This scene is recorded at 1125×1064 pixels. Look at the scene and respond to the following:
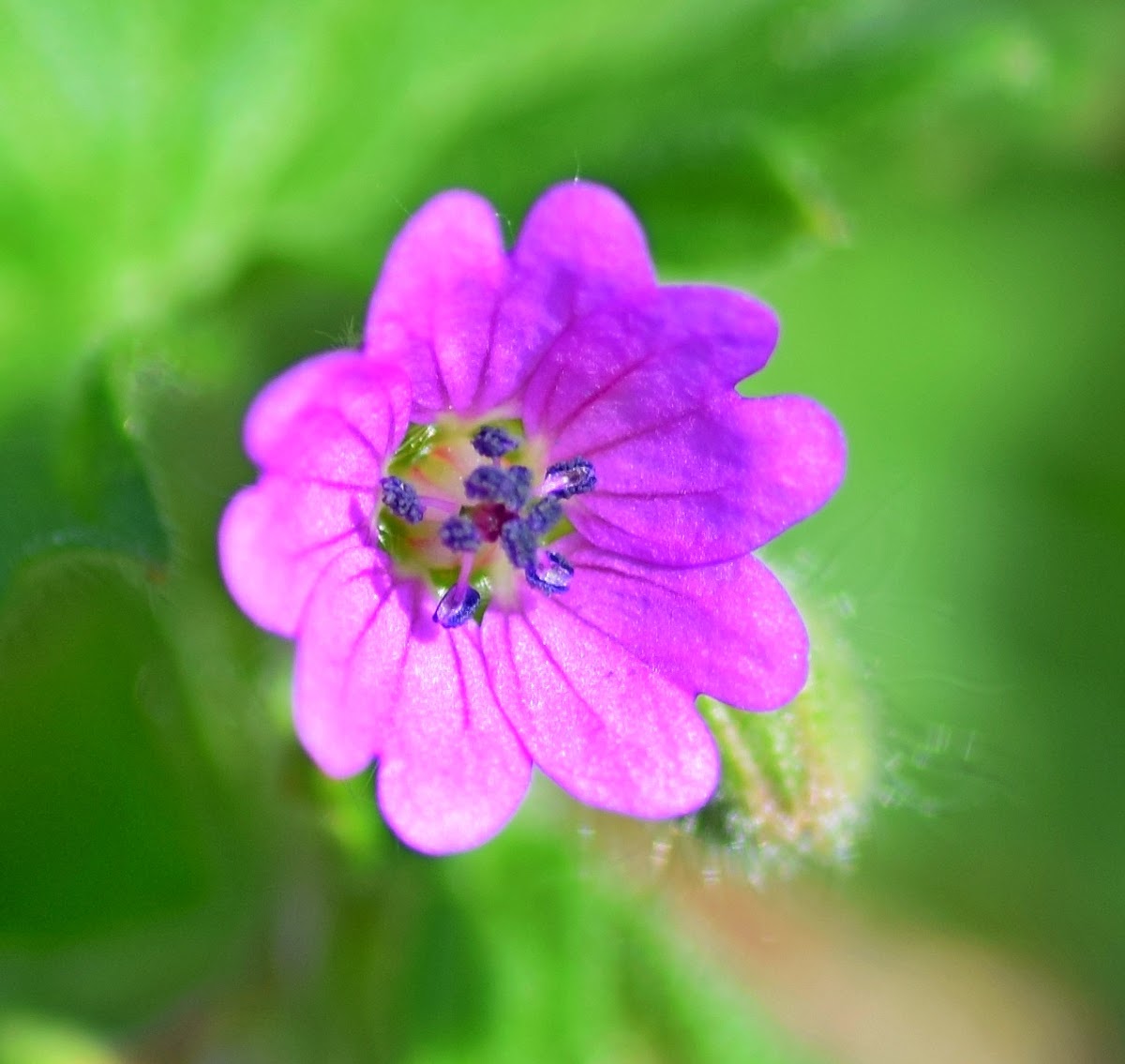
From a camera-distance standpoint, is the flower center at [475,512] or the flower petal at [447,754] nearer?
the flower petal at [447,754]

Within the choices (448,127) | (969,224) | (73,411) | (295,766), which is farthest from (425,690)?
(969,224)

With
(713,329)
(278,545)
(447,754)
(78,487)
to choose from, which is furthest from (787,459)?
(78,487)

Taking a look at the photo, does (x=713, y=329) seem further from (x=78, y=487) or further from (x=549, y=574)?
(x=78, y=487)

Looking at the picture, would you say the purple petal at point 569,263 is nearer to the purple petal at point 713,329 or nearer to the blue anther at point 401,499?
the purple petal at point 713,329

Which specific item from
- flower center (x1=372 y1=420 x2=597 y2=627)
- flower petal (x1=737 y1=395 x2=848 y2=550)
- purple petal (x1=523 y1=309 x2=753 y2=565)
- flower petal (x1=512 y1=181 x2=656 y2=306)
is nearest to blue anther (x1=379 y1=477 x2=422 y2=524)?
flower center (x1=372 y1=420 x2=597 y2=627)

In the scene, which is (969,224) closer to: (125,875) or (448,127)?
(448,127)

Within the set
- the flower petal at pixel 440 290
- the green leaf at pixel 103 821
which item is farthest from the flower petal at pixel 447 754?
the green leaf at pixel 103 821
